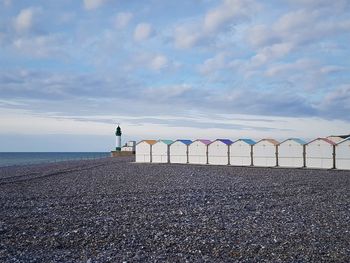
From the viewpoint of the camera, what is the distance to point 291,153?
4088 cm

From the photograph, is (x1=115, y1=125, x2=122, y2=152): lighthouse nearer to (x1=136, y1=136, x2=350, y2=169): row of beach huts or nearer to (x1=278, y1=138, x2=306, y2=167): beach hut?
(x1=136, y1=136, x2=350, y2=169): row of beach huts

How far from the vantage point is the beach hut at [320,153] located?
3850 cm

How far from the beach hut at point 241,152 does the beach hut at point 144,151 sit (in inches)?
493

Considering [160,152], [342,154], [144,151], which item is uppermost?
[144,151]

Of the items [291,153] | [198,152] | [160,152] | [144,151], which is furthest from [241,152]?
[144,151]

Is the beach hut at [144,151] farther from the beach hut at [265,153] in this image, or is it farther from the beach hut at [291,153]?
the beach hut at [291,153]

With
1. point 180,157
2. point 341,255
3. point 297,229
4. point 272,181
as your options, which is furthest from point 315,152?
point 341,255

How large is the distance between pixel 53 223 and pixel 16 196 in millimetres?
9626

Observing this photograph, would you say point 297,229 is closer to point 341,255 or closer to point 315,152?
point 341,255

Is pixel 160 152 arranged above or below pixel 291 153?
above

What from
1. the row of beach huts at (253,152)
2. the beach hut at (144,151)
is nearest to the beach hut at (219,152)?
the row of beach huts at (253,152)

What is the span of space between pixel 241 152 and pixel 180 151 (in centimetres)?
867

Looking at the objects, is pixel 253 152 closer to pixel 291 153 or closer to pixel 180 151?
pixel 291 153

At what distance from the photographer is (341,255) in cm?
1028
